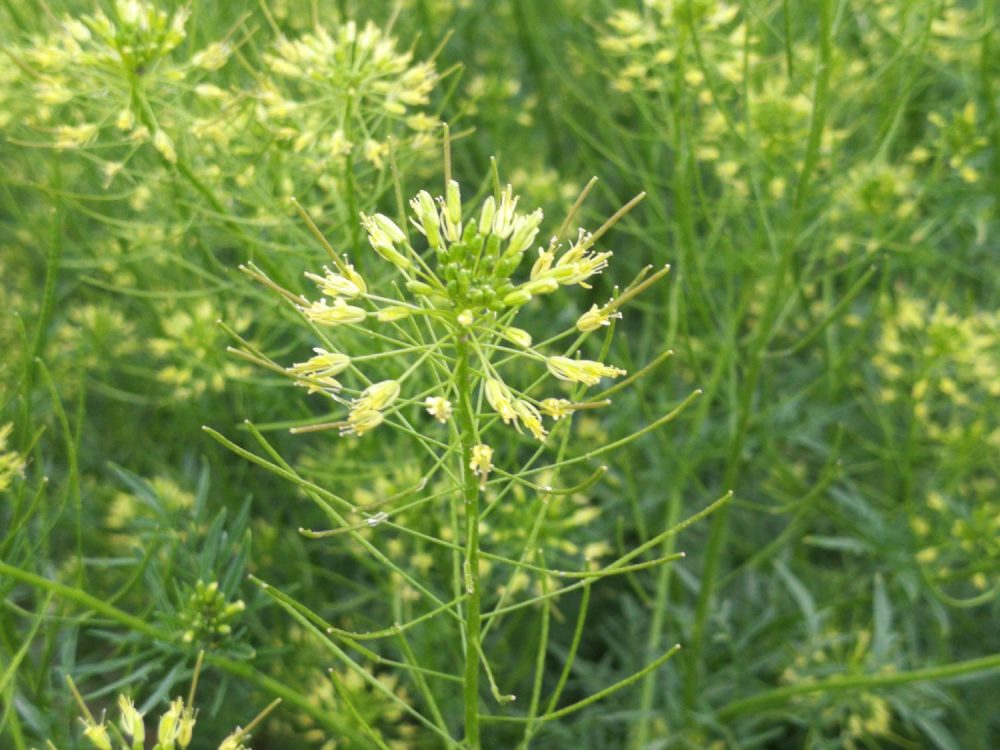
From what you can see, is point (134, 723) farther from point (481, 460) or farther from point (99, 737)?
point (481, 460)

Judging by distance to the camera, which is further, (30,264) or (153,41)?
(30,264)

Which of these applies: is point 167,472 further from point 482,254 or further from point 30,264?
point 482,254

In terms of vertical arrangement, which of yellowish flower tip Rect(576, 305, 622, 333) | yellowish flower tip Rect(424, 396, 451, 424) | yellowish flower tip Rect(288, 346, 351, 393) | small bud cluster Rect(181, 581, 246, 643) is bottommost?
small bud cluster Rect(181, 581, 246, 643)

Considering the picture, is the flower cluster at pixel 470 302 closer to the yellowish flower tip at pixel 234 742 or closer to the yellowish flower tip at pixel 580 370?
the yellowish flower tip at pixel 580 370

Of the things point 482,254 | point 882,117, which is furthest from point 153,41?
point 882,117

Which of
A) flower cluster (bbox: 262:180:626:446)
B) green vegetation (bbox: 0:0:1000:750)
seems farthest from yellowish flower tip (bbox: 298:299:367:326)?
green vegetation (bbox: 0:0:1000:750)

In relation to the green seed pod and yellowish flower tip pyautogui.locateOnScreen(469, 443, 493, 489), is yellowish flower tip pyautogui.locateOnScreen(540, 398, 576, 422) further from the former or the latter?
the green seed pod
